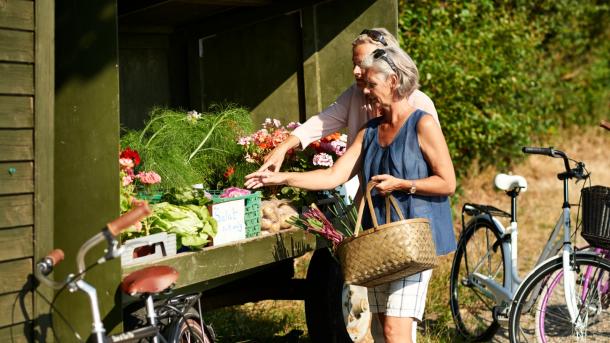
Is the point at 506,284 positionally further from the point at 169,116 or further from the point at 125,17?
the point at 125,17

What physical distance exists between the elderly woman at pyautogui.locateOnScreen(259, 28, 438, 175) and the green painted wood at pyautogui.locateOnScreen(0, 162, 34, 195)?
135cm

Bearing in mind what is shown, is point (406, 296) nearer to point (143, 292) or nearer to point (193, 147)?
point (143, 292)

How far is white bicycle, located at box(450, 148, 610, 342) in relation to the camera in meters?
5.57

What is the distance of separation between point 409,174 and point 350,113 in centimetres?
102

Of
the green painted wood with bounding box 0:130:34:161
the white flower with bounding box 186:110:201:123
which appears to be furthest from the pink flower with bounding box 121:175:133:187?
the white flower with bounding box 186:110:201:123

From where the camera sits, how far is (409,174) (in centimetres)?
433

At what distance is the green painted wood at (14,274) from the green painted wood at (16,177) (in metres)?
0.29

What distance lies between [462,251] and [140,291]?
3337 mm

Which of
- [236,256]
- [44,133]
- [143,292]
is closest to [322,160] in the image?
[236,256]

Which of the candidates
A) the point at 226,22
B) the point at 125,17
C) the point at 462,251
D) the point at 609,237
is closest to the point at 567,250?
the point at 609,237

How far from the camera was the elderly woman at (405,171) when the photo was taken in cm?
428

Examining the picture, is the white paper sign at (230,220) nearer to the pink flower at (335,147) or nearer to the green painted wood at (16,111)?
the pink flower at (335,147)

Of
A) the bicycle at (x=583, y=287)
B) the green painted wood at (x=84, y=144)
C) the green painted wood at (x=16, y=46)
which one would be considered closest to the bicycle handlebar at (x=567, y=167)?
the bicycle at (x=583, y=287)

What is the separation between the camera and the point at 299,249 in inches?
213
